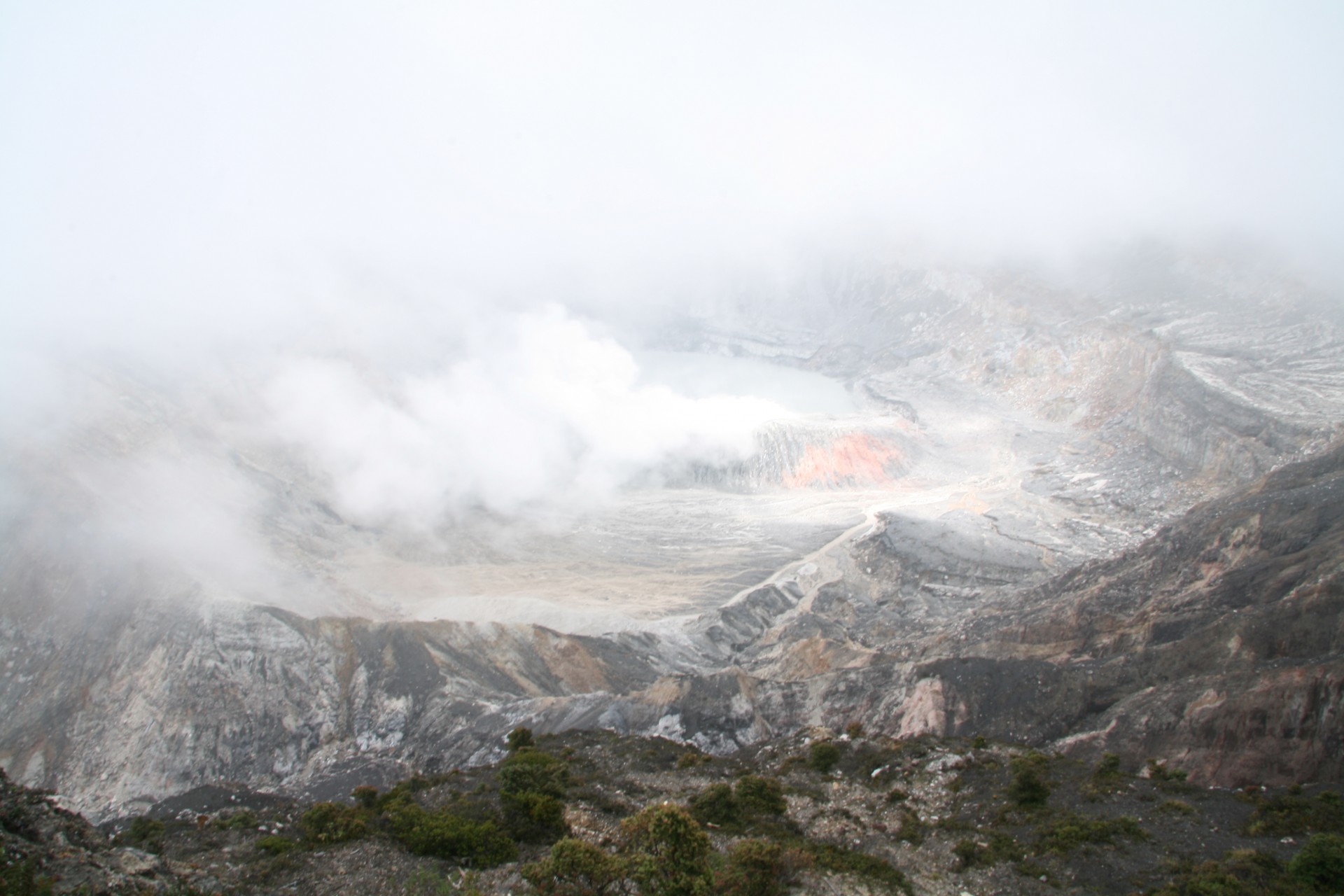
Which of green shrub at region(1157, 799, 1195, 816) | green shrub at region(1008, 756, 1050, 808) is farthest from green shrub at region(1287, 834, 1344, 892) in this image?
green shrub at region(1008, 756, 1050, 808)

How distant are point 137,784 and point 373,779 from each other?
498 inches

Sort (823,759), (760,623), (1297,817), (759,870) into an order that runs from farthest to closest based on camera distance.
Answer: (760,623) < (823,759) < (1297,817) < (759,870)

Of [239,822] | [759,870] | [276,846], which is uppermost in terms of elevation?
[759,870]

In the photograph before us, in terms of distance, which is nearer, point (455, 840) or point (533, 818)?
point (455, 840)

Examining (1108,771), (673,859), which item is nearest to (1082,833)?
(1108,771)

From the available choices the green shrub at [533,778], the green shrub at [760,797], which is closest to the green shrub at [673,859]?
the green shrub at [533,778]

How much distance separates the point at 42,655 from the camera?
47406mm

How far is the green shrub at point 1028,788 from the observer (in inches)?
1083

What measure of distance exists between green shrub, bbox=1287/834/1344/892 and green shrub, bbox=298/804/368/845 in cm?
2708

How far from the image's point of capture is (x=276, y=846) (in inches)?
899

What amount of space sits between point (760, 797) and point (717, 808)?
1.82 metres

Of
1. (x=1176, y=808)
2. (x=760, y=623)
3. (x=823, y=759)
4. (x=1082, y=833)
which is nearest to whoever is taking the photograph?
(x=1082, y=833)

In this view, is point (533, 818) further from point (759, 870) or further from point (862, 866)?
point (862, 866)

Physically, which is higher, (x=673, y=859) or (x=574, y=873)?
(x=673, y=859)
